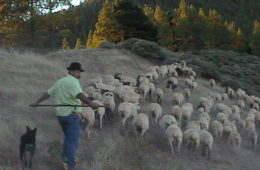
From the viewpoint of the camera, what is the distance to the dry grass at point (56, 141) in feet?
27.3

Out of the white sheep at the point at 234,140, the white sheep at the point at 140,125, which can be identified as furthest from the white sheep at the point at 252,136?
the white sheep at the point at 140,125

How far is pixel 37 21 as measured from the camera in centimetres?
3003

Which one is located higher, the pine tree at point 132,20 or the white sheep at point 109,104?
the pine tree at point 132,20

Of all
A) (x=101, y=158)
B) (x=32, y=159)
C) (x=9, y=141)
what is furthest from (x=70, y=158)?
(x=9, y=141)

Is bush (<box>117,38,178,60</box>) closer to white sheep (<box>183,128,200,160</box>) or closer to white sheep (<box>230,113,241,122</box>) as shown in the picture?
white sheep (<box>230,113,241,122</box>)

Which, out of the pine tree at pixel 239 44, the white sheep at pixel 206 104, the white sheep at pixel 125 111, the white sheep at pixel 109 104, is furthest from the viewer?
the pine tree at pixel 239 44

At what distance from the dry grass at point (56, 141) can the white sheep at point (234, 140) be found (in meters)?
0.25

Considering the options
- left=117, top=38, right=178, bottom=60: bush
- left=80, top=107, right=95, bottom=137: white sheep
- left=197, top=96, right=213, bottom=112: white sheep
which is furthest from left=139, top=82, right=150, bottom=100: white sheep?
left=117, top=38, right=178, bottom=60: bush

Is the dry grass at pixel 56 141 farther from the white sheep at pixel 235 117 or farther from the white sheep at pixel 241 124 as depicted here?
the white sheep at pixel 235 117

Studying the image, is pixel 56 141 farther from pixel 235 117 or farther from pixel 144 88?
pixel 235 117

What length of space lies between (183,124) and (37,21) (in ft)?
63.5

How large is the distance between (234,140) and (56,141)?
6.14 m

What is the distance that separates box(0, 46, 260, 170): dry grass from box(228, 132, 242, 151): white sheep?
253 millimetres

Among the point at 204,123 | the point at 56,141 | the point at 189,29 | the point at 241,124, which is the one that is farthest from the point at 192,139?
the point at 189,29
